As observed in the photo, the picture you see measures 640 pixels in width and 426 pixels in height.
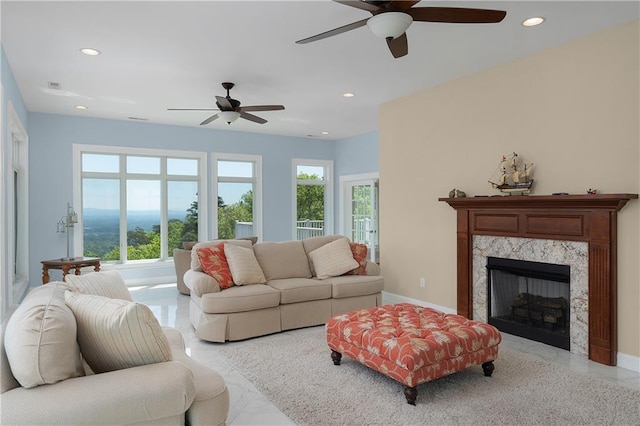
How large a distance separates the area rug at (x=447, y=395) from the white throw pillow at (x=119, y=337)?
1.20 metres

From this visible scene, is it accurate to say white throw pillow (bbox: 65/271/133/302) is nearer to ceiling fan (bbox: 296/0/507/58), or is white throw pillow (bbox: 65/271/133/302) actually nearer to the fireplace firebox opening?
ceiling fan (bbox: 296/0/507/58)

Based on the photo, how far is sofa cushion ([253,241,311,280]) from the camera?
193 inches

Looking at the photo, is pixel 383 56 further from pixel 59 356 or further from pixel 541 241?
pixel 59 356

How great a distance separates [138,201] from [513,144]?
19.7 ft

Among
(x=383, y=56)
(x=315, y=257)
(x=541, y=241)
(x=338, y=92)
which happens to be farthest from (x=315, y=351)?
(x=338, y=92)

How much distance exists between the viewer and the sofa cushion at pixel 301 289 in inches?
175

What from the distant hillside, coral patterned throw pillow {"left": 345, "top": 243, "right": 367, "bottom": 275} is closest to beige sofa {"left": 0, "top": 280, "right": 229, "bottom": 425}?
coral patterned throw pillow {"left": 345, "top": 243, "right": 367, "bottom": 275}

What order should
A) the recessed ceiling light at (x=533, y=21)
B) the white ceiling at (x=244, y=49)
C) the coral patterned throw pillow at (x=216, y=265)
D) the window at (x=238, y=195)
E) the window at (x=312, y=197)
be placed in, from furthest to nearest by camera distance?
the window at (x=312, y=197)
the window at (x=238, y=195)
the coral patterned throw pillow at (x=216, y=265)
the recessed ceiling light at (x=533, y=21)
the white ceiling at (x=244, y=49)

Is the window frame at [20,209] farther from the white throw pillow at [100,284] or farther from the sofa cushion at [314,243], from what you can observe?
the sofa cushion at [314,243]

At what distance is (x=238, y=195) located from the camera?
8.34 meters

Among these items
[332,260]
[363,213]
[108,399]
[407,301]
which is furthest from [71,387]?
[363,213]

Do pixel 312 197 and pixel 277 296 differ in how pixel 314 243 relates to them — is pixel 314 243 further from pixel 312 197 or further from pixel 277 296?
pixel 312 197

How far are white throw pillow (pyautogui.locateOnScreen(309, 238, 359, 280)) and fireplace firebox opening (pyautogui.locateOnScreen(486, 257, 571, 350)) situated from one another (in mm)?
1551

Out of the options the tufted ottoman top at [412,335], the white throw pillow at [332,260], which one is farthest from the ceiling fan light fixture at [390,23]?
the white throw pillow at [332,260]
